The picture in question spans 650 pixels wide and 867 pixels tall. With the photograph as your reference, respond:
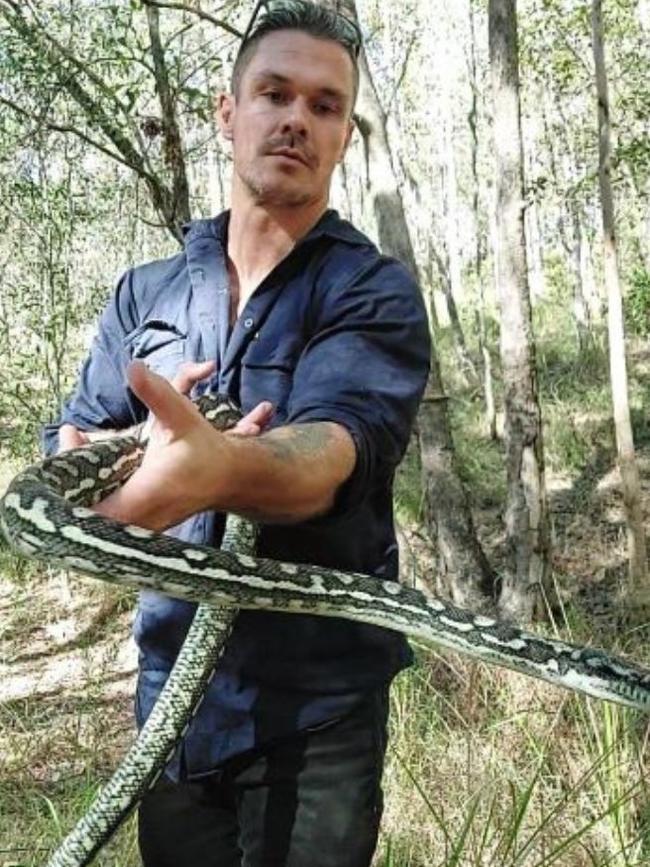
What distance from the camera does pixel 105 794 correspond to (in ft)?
7.91

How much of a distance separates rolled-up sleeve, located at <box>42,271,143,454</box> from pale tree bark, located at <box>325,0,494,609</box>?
4420 millimetres

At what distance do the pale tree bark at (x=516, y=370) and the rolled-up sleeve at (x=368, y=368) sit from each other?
213 inches

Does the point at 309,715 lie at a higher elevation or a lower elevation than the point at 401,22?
lower

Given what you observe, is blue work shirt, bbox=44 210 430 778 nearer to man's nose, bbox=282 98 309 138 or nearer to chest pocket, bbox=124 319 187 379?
chest pocket, bbox=124 319 187 379

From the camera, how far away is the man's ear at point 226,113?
8.82 feet

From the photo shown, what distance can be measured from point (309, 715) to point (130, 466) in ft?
2.28

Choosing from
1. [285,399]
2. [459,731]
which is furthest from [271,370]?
[459,731]

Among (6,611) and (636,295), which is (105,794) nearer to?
(6,611)

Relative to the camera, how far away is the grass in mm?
3510

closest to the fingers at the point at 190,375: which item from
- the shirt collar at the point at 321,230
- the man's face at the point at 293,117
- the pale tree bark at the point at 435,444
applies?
the shirt collar at the point at 321,230

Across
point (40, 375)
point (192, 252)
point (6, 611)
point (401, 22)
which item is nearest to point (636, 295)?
point (40, 375)

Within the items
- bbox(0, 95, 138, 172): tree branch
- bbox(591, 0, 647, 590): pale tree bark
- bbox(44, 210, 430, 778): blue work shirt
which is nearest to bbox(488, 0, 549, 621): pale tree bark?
bbox(591, 0, 647, 590): pale tree bark

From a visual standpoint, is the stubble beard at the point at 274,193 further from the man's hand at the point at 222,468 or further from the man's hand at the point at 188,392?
the man's hand at the point at 222,468

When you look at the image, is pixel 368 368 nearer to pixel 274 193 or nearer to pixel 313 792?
pixel 274 193
